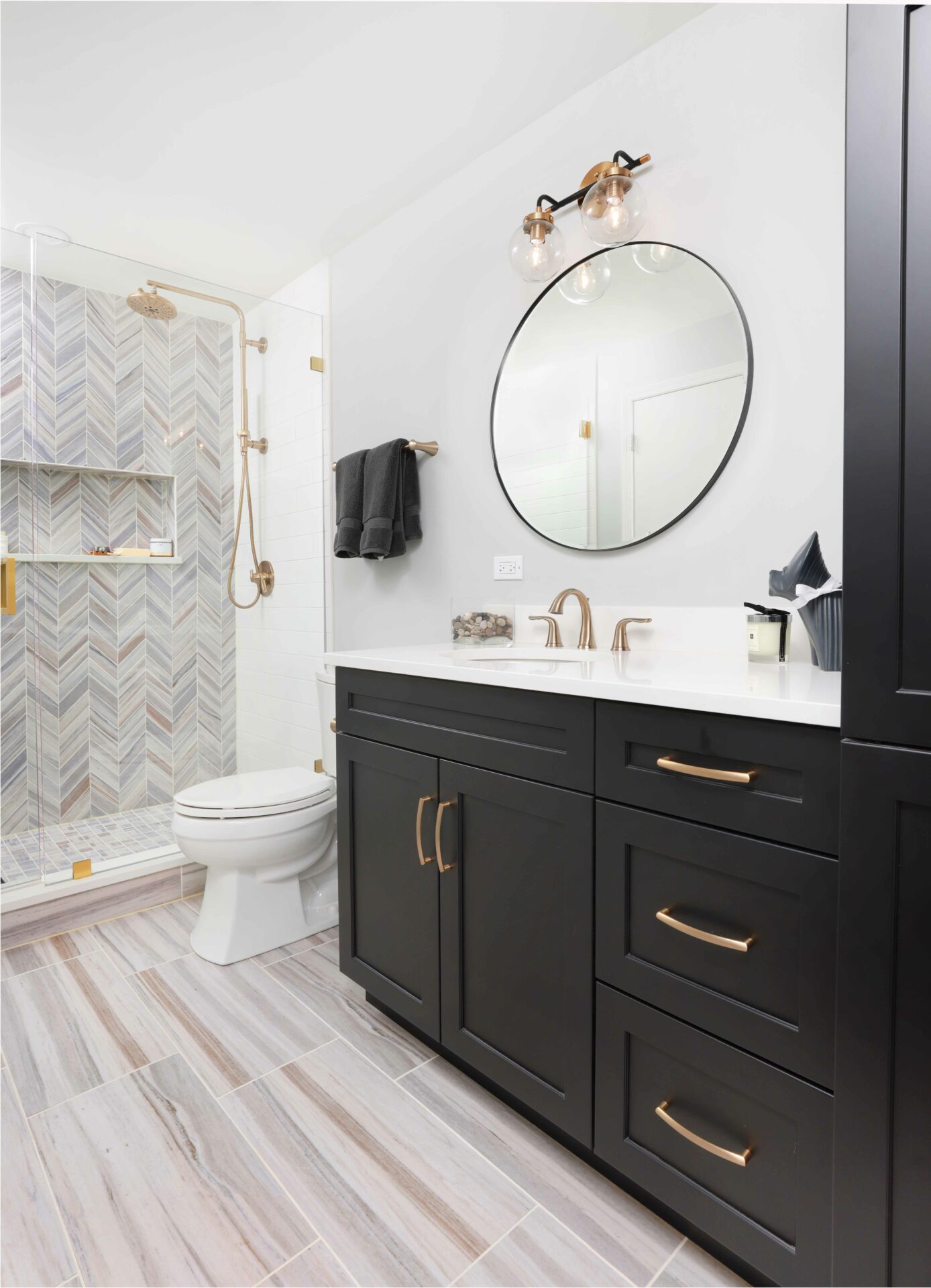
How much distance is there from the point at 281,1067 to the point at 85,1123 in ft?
1.29

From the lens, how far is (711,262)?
1548 millimetres

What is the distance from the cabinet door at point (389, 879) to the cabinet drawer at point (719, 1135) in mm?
475

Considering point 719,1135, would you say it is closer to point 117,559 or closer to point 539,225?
point 539,225

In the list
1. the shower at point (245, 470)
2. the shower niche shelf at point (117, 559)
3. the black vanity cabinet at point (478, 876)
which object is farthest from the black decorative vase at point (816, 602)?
the shower niche shelf at point (117, 559)

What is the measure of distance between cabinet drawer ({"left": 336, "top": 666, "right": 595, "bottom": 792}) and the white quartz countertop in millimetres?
29

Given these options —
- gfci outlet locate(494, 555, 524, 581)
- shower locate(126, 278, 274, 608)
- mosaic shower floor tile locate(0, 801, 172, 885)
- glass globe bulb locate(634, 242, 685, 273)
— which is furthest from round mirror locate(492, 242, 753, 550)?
mosaic shower floor tile locate(0, 801, 172, 885)

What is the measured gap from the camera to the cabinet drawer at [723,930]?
0.90m

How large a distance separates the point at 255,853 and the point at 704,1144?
1.40 metres

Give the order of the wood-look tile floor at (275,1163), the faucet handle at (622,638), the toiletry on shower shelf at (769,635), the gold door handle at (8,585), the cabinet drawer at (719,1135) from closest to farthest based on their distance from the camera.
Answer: the cabinet drawer at (719,1135)
the wood-look tile floor at (275,1163)
the toiletry on shower shelf at (769,635)
the faucet handle at (622,638)
the gold door handle at (8,585)

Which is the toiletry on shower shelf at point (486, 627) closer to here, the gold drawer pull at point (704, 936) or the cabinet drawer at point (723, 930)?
the cabinet drawer at point (723, 930)

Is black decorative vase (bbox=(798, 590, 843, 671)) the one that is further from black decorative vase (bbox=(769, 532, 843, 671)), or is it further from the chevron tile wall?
the chevron tile wall

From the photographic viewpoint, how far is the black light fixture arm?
1.62 metres

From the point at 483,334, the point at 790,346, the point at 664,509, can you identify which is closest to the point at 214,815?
the point at 664,509

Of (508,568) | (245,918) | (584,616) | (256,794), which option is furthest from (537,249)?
(245,918)
